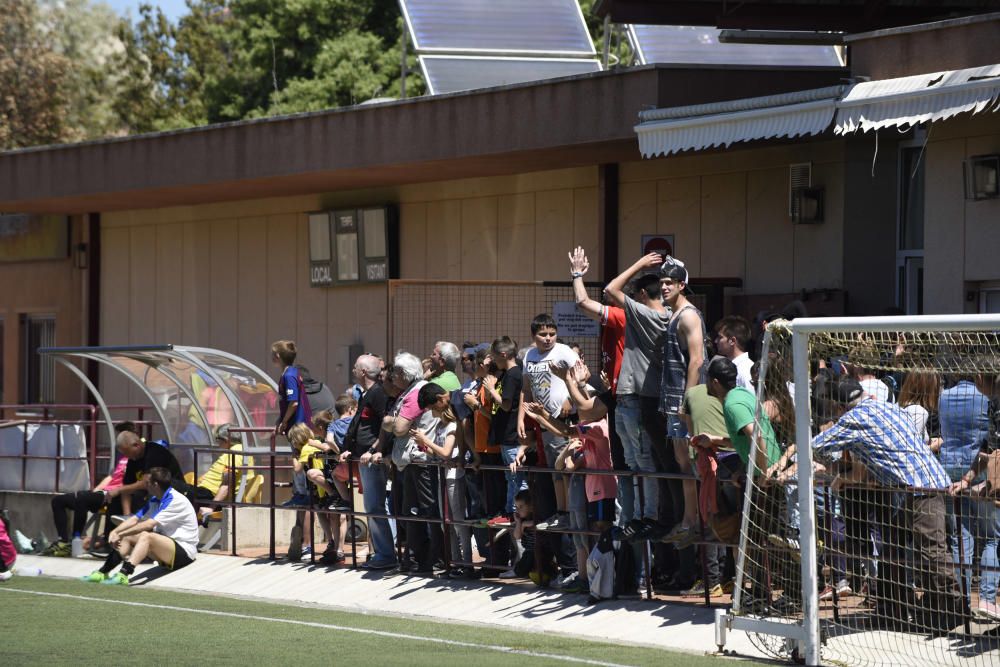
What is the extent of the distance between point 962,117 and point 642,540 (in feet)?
15.4

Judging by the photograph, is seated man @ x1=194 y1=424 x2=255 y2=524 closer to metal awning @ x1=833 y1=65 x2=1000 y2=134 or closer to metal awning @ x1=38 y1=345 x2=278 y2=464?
metal awning @ x1=38 y1=345 x2=278 y2=464

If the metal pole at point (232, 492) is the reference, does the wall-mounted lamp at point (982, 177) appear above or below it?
above

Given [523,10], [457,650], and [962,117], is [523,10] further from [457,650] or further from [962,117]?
[457,650]

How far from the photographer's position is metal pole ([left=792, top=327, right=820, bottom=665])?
9180mm

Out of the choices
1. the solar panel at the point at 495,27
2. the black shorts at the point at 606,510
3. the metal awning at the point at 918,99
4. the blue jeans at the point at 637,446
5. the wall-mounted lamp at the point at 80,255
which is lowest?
the black shorts at the point at 606,510

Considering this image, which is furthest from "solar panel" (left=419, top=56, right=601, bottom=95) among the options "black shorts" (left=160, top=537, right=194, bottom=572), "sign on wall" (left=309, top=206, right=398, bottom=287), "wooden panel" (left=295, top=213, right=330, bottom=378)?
"black shorts" (left=160, top=537, right=194, bottom=572)

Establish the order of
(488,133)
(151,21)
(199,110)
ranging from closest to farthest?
1. (488,133)
2. (199,110)
3. (151,21)

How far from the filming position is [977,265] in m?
13.1

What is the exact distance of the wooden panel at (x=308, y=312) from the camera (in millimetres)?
21750

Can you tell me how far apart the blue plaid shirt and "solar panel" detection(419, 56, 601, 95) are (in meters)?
10.6

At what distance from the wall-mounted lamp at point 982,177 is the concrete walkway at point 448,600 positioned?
4457mm

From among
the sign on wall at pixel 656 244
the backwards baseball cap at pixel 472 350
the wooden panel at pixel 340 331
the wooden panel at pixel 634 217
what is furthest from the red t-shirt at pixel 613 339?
the wooden panel at pixel 340 331

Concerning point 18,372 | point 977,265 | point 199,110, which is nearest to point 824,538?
point 977,265

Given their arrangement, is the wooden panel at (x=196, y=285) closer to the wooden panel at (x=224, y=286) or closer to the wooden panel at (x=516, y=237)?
the wooden panel at (x=224, y=286)
